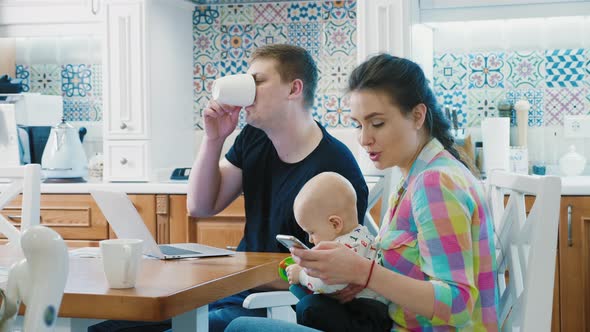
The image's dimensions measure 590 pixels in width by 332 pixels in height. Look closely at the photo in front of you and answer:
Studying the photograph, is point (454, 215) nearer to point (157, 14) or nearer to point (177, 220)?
point (177, 220)

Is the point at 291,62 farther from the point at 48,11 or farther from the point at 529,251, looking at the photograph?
the point at 48,11

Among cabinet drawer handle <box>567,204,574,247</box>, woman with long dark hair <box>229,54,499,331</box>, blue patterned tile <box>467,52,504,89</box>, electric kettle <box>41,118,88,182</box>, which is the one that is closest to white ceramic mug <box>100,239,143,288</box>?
woman with long dark hair <box>229,54,499,331</box>

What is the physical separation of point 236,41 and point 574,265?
1928 millimetres

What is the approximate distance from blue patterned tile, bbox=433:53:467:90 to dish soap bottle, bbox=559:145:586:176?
558 millimetres

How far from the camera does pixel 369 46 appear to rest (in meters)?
3.58

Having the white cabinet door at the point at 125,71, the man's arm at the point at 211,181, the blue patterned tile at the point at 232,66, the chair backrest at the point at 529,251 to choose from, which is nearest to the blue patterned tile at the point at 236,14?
the blue patterned tile at the point at 232,66

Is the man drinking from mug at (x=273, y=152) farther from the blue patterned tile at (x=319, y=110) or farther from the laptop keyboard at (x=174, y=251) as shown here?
the blue patterned tile at (x=319, y=110)

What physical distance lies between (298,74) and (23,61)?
8.18ft

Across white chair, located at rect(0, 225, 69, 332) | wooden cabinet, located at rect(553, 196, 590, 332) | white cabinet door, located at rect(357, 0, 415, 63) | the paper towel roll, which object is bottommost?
wooden cabinet, located at rect(553, 196, 590, 332)

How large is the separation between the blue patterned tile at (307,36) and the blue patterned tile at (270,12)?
0.07 metres

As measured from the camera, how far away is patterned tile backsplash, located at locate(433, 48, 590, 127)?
3.77 meters

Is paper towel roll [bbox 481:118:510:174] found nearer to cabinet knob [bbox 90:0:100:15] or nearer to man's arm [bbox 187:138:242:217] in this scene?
man's arm [bbox 187:138:242:217]

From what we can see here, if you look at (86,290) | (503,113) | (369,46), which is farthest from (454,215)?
(503,113)

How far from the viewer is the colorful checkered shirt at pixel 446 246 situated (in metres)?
1.42
